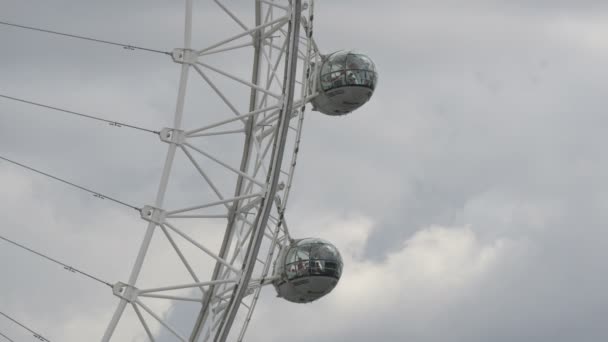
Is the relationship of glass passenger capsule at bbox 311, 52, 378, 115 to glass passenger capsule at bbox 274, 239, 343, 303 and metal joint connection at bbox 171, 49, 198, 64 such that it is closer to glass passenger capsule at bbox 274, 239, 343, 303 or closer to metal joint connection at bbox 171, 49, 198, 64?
glass passenger capsule at bbox 274, 239, 343, 303

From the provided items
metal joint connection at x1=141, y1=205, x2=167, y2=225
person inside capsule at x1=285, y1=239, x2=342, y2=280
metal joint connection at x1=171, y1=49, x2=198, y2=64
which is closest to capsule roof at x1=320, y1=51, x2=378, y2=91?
metal joint connection at x1=171, y1=49, x2=198, y2=64

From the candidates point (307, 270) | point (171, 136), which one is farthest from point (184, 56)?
point (307, 270)

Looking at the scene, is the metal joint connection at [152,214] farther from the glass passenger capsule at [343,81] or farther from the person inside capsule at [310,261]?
the glass passenger capsule at [343,81]

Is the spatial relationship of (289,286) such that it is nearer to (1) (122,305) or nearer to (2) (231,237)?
(2) (231,237)

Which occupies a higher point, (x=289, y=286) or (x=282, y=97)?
(x=282, y=97)

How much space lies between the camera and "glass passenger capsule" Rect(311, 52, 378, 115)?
4494 cm

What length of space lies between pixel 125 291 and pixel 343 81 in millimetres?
10088

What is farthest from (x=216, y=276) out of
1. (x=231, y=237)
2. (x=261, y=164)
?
(x=261, y=164)

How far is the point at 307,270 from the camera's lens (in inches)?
1692

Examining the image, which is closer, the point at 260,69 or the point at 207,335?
the point at 207,335

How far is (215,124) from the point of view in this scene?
42.3 m

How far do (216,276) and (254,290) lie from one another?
90.5 inches

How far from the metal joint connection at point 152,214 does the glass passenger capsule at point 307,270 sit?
4.67m

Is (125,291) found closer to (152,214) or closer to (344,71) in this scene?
(152,214)
